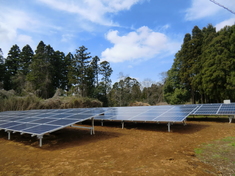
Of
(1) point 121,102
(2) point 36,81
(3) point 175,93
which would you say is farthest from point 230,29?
(2) point 36,81

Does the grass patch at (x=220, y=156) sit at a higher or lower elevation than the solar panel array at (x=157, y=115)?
lower

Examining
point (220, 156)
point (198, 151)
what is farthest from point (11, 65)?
point (220, 156)

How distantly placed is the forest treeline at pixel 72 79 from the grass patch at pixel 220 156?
3048 centimetres

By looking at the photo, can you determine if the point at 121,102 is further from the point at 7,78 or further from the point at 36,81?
the point at 7,78

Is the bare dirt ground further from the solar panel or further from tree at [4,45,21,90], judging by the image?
tree at [4,45,21,90]

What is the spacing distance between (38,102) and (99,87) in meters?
17.5

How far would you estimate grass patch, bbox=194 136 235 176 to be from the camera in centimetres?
417

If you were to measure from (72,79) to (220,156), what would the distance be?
3309 centimetres

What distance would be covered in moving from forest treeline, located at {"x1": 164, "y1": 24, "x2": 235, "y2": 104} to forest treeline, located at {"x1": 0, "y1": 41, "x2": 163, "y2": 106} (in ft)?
35.3

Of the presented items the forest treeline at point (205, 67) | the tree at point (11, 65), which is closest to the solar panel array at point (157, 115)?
the forest treeline at point (205, 67)

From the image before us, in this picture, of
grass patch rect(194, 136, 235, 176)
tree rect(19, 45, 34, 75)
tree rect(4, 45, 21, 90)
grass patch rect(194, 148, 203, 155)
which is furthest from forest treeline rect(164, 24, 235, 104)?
tree rect(4, 45, 21, 90)

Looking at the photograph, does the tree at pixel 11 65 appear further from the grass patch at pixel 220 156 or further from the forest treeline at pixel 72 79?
the grass patch at pixel 220 156

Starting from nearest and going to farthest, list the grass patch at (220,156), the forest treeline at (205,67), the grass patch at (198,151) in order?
1. the grass patch at (220,156)
2. the grass patch at (198,151)
3. the forest treeline at (205,67)

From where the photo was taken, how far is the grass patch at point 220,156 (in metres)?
4.17
